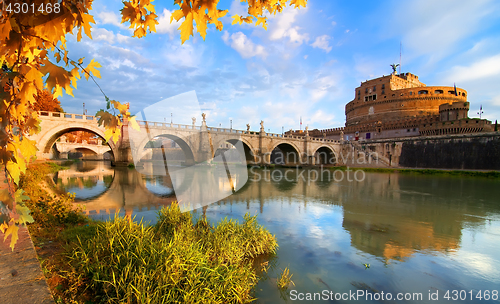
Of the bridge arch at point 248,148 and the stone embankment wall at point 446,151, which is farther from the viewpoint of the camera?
the bridge arch at point 248,148

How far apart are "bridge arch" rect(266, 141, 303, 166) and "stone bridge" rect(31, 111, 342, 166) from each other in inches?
7.5

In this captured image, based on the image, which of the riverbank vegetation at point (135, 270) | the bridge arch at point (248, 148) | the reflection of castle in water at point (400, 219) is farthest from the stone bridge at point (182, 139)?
the riverbank vegetation at point (135, 270)

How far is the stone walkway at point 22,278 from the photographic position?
2273 millimetres

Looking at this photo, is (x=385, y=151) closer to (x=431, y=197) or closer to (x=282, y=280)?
(x=431, y=197)

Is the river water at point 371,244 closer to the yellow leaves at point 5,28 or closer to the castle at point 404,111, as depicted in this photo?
the yellow leaves at point 5,28

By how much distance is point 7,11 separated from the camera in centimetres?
137

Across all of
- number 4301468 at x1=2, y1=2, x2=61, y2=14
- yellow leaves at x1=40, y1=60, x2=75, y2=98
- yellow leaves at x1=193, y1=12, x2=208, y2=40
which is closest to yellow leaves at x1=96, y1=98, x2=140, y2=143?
yellow leaves at x1=40, y1=60, x2=75, y2=98

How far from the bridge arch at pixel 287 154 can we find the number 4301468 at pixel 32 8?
38776 millimetres

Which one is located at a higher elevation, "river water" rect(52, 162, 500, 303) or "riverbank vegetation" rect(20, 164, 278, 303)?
"riverbank vegetation" rect(20, 164, 278, 303)

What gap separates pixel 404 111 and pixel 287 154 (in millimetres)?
29540

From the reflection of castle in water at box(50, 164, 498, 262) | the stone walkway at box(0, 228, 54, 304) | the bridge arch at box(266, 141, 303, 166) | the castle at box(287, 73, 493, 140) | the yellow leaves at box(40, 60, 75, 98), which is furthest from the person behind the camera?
the bridge arch at box(266, 141, 303, 166)

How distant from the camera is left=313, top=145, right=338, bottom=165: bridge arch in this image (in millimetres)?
51822

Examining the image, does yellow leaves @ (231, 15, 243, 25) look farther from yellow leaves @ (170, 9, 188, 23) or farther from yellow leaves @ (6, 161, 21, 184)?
yellow leaves @ (6, 161, 21, 184)

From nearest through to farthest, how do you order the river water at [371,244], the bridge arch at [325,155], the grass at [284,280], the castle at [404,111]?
the grass at [284,280] → the river water at [371,244] → the castle at [404,111] → the bridge arch at [325,155]
